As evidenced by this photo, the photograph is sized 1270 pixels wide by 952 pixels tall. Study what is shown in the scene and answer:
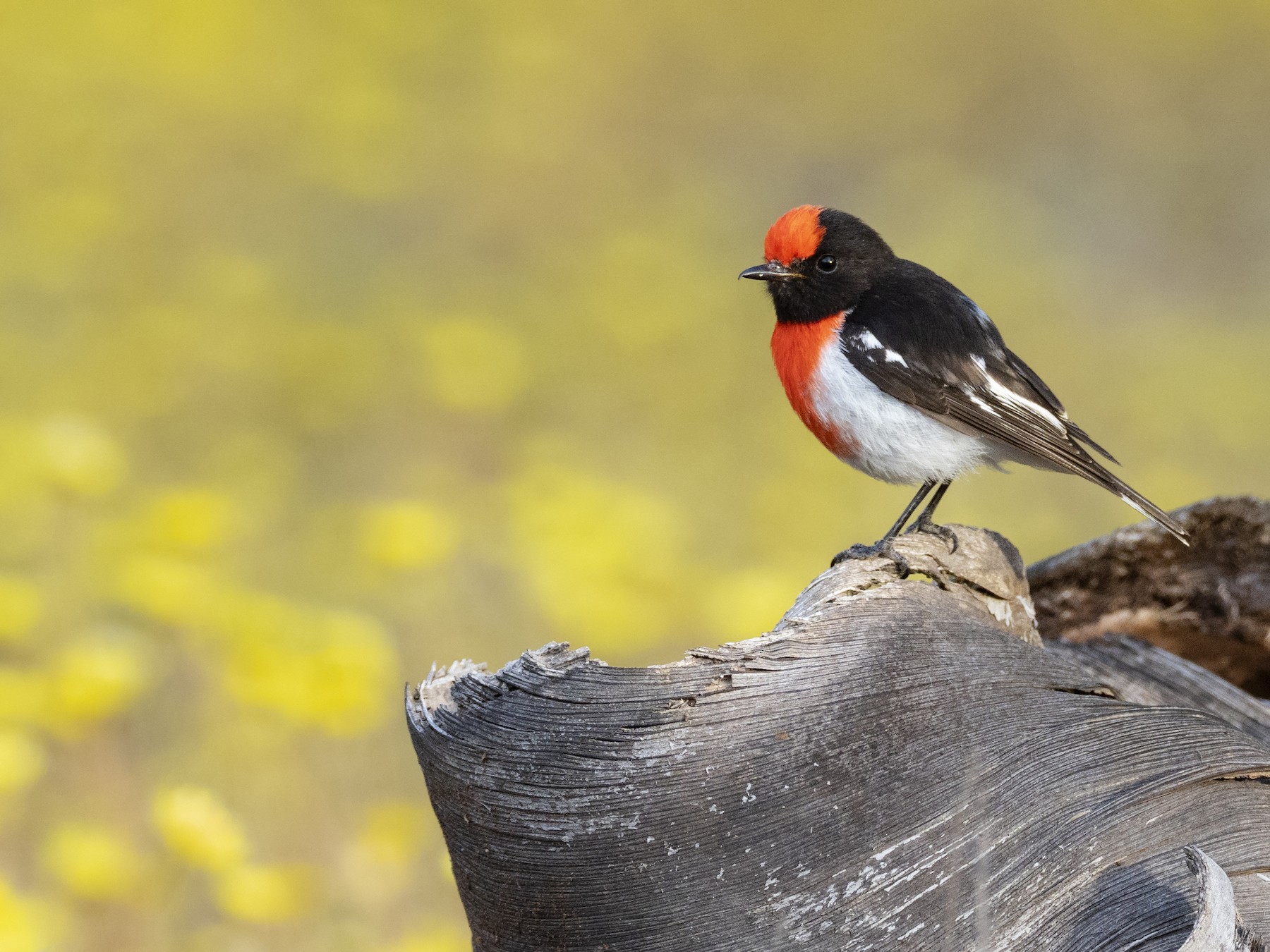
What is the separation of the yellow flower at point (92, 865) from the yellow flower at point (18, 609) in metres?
0.70

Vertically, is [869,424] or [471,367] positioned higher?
[471,367]

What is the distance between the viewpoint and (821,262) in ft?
12.0

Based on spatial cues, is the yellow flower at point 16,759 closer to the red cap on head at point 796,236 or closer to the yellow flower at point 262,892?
the yellow flower at point 262,892

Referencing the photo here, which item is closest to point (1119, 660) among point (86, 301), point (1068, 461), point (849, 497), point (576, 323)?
point (1068, 461)

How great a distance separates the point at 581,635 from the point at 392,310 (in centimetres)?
382

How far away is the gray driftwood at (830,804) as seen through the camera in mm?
2049

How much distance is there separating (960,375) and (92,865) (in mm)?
2621

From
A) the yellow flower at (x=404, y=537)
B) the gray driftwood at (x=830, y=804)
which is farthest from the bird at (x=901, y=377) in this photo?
the yellow flower at (x=404, y=537)

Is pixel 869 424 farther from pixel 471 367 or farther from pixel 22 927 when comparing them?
pixel 471 367

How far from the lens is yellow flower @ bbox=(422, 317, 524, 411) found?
20.1 ft

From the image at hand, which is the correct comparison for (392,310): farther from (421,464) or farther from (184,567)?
(184,567)

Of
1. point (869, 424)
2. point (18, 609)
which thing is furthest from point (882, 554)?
point (18, 609)

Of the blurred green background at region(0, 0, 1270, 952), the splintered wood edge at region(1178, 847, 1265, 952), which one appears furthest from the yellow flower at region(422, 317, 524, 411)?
the splintered wood edge at region(1178, 847, 1265, 952)

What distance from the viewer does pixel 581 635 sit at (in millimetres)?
4199
